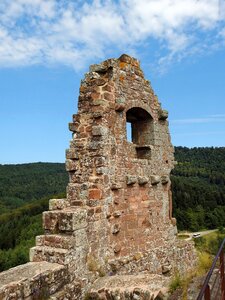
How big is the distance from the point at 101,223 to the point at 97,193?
0.57 metres

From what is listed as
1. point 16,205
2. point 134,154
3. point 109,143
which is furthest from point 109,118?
point 16,205

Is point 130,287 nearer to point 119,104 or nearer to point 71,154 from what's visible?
point 71,154

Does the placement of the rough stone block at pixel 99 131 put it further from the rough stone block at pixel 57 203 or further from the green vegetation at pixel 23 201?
the green vegetation at pixel 23 201

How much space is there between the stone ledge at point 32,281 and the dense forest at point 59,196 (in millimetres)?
38251

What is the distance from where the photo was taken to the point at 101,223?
628cm

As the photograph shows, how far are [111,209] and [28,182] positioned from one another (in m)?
123

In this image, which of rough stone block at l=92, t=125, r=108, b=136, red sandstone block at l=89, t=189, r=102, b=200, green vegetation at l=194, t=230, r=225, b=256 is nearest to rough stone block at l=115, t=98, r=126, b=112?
rough stone block at l=92, t=125, r=108, b=136

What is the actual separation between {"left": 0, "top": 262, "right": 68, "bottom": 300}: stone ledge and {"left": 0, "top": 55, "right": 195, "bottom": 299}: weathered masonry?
0.01m

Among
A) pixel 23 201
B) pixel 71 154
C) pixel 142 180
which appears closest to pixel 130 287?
pixel 142 180

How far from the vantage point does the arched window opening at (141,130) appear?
7.91m

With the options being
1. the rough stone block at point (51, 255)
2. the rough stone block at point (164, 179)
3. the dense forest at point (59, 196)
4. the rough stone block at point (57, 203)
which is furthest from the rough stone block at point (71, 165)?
the dense forest at point (59, 196)

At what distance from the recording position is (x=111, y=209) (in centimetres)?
661

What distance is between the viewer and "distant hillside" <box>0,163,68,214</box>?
340ft

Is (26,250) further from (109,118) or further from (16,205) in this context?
(16,205)
